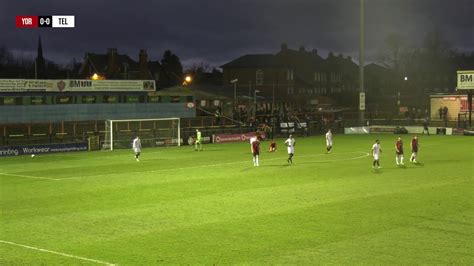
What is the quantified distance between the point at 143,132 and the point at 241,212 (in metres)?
36.4

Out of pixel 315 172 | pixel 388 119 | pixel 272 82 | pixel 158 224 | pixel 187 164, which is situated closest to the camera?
pixel 158 224

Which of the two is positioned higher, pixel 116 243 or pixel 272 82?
pixel 272 82

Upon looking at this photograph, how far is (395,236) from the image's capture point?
17531 millimetres

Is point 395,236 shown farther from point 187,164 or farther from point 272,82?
point 272,82

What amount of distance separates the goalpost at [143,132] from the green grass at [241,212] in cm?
1444

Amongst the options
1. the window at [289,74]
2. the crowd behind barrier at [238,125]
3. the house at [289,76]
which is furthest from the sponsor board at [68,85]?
the window at [289,74]

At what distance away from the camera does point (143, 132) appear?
187 ft

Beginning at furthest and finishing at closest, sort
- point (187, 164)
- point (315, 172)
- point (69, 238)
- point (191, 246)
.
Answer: point (187, 164) → point (315, 172) → point (69, 238) → point (191, 246)

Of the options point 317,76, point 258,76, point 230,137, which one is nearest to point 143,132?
point 230,137

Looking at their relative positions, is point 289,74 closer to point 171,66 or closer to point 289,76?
point 289,76

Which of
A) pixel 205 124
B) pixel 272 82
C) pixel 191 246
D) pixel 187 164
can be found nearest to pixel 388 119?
pixel 205 124

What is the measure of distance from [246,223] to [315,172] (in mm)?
15132

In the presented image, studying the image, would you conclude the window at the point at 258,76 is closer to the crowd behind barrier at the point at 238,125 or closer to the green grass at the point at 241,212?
the crowd behind barrier at the point at 238,125

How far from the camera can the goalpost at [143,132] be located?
55.0 m
